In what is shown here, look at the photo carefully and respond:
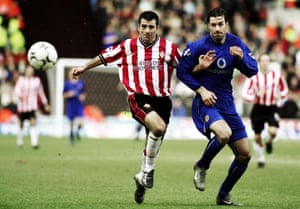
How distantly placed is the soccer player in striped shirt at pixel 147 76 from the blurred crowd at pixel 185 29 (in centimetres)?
1603

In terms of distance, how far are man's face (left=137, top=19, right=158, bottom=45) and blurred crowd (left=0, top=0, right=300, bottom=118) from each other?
16114 millimetres

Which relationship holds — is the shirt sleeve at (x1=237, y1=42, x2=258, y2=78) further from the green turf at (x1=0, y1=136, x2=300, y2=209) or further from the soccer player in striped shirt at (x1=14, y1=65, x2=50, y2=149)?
the soccer player in striped shirt at (x1=14, y1=65, x2=50, y2=149)

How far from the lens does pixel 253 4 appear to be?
31.6 m

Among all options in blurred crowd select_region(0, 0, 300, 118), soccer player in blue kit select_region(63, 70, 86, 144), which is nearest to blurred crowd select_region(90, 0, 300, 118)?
blurred crowd select_region(0, 0, 300, 118)

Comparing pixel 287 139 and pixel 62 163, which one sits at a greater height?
pixel 62 163

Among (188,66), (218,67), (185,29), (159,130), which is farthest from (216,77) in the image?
(185,29)

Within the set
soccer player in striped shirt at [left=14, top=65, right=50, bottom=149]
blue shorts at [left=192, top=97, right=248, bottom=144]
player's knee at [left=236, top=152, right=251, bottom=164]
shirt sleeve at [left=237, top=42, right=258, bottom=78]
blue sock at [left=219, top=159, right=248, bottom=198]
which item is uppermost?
shirt sleeve at [left=237, top=42, right=258, bottom=78]

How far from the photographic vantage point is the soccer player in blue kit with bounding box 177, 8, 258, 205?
9250 mm

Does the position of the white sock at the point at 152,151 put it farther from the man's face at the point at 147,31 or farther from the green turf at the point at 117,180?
the man's face at the point at 147,31

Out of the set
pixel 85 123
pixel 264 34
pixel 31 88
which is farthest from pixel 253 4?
pixel 31 88

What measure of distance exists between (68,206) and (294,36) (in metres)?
22.0

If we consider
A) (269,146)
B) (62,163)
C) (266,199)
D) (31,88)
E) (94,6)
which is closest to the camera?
(266,199)

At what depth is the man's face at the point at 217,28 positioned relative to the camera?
9.19m

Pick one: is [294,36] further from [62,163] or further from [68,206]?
[68,206]
